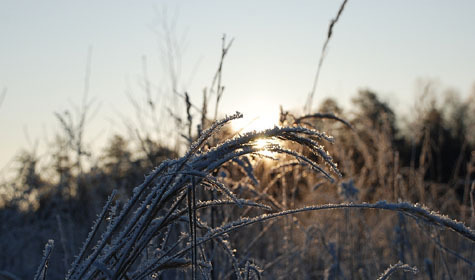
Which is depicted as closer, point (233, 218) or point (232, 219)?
point (232, 219)

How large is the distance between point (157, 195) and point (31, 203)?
4585mm

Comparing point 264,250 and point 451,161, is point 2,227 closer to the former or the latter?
point 264,250

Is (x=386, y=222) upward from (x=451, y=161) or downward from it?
downward

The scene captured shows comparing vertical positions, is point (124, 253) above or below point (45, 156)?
below

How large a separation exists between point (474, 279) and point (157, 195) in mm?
1334

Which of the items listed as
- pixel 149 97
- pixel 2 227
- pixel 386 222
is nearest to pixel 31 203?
pixel 2 227

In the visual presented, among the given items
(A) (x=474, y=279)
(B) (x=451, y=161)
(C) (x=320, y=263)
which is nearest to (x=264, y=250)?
(C) (x=320, y=263)

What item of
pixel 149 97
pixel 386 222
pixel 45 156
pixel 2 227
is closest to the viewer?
pixel 149 97

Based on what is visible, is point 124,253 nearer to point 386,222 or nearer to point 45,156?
point 386,222

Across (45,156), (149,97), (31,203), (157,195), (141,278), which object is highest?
(149,97)

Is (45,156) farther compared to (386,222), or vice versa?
(45,156)

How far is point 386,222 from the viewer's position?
3.93m

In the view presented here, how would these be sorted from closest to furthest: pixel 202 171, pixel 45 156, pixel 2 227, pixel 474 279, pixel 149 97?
1. pixel 202 171
2. pixel 474 279
3. pixel 149 97
4. pixel 45 156
5. pixel 2 227

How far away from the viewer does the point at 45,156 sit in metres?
4.31
